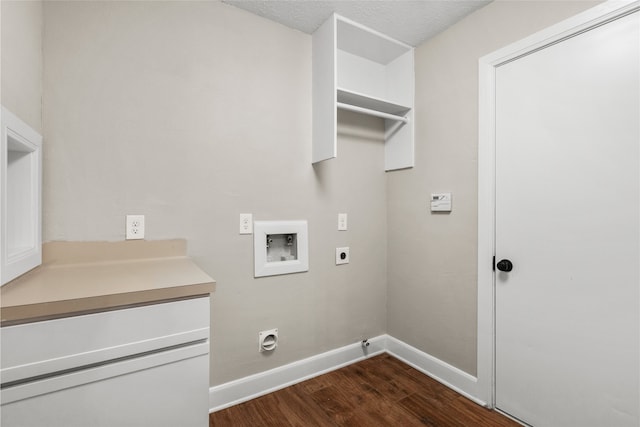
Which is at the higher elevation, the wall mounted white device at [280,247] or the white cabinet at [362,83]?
the white cabinet at [362,83]

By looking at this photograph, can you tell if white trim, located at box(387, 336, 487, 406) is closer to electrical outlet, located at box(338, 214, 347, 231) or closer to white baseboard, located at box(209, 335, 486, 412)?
white baseboard, located at box(209, 335, 486, 412)

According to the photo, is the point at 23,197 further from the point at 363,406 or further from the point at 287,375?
the point at 363,406

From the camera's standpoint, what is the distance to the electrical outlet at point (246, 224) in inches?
70.9

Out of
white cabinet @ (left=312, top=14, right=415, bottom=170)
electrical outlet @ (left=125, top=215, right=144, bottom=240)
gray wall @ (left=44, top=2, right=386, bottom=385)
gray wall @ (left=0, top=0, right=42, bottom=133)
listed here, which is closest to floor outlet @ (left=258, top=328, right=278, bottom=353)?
gray wall @ (left=44, top=2, right=386, bottom=385)

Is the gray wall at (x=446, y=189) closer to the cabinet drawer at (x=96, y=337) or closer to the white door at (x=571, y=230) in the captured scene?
the white door at (x=571, y=230)

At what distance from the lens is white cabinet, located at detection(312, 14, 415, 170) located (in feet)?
6.15

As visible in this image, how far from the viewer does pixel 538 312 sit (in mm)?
1549

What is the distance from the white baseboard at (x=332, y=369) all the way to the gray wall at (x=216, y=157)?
6 centimetres

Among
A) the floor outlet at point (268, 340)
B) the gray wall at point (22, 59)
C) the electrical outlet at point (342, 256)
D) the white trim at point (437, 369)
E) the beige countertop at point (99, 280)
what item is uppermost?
the gray wall at point (22, 59)

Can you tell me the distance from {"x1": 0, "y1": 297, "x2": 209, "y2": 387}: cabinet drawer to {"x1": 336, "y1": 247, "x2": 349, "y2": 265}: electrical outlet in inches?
48.2

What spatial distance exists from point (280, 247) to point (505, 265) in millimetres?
1346

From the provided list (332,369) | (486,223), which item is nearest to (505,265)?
(486,223)

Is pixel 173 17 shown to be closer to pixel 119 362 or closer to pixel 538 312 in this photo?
pixel 119 362

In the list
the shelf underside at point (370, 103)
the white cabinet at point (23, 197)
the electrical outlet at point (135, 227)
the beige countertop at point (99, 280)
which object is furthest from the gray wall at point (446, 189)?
the white cabinet at point (23, 197)
